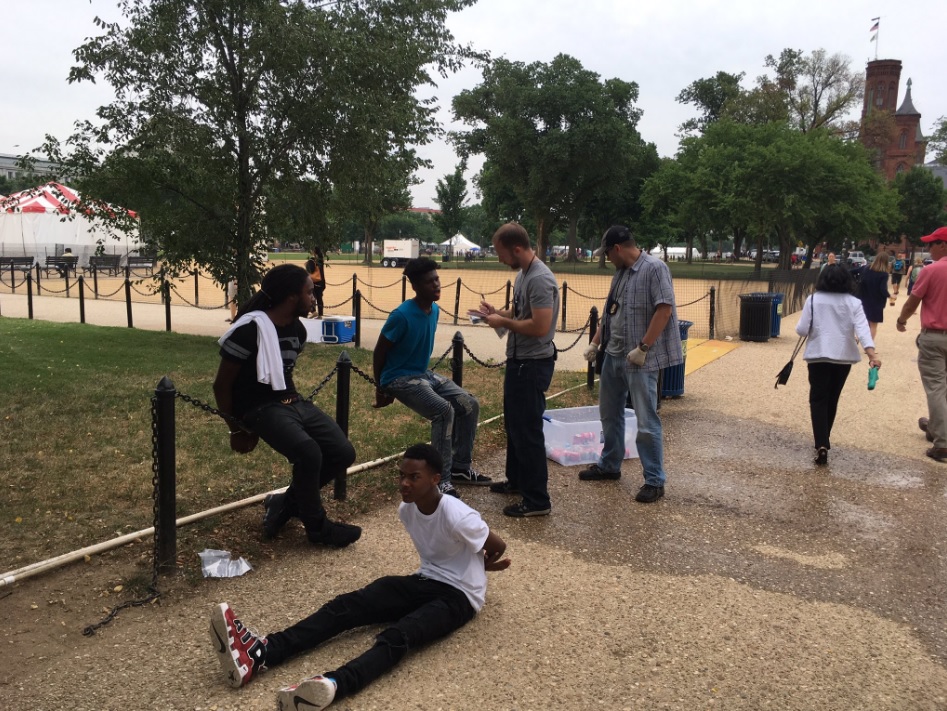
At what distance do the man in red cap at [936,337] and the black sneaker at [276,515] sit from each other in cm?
573

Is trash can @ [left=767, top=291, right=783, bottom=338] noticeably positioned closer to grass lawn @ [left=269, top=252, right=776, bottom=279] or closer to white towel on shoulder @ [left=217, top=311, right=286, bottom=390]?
white towel on shoulder @ [left=217, top=311, right=286, bottom=390]

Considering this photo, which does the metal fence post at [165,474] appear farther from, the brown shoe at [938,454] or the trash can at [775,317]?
the trash can at [775,317]

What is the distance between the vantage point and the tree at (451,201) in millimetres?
77938

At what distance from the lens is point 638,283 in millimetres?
5508

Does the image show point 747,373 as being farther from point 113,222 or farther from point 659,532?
point 113,222

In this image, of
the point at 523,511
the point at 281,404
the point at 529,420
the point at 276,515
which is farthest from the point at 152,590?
the point at 529,420

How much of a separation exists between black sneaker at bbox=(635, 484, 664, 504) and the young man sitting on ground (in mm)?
2120

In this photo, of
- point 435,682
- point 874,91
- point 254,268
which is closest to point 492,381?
point 254,268

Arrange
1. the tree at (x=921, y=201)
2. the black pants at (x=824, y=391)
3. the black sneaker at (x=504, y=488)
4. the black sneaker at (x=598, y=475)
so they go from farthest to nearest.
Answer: the tree at (x=921, y=201), the black pants at (x=824, y=391), the black sneaker at (x=598, y=475), the black sneaker at (x=504, y=488)

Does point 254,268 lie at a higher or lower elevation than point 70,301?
higher

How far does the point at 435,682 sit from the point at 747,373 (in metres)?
9.50

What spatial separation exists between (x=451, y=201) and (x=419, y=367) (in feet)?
248

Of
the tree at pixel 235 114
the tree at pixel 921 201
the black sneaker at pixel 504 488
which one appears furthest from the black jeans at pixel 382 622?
the tree at pixel 921 201

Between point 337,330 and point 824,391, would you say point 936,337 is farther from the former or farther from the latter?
point 337,330
